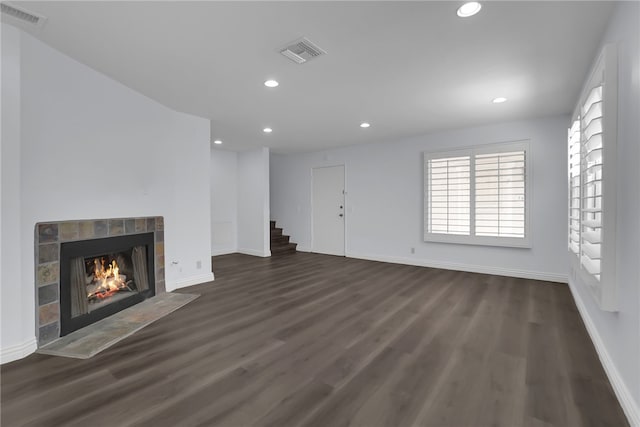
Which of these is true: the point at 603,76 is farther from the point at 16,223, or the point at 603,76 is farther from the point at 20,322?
the point at 20,322

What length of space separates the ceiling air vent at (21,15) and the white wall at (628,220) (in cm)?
369

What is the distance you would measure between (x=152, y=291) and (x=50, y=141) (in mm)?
1998

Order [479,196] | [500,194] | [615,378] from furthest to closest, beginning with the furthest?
1. [479,196]
2. [500,194]
3. [615,378]

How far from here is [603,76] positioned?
193cm

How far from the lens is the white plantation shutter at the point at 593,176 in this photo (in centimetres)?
202

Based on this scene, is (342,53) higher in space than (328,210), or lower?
higher

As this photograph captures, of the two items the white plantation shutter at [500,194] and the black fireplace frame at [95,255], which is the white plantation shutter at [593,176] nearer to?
the white plantation shutter at [500,194]

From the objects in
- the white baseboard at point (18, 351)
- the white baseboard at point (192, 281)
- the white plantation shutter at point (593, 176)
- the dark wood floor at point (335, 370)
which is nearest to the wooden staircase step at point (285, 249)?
the white baseboard at point (192, 281)

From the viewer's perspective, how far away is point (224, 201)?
697 centimetres

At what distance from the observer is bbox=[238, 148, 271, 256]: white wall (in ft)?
21.5

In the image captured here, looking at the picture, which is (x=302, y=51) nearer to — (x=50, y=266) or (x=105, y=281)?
(x=50, y=266)

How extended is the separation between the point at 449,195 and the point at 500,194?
2.51 feet

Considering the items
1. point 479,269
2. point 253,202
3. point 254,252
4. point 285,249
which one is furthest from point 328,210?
point 479,269

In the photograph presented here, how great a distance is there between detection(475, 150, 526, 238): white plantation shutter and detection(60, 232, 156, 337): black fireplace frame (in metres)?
4.88
